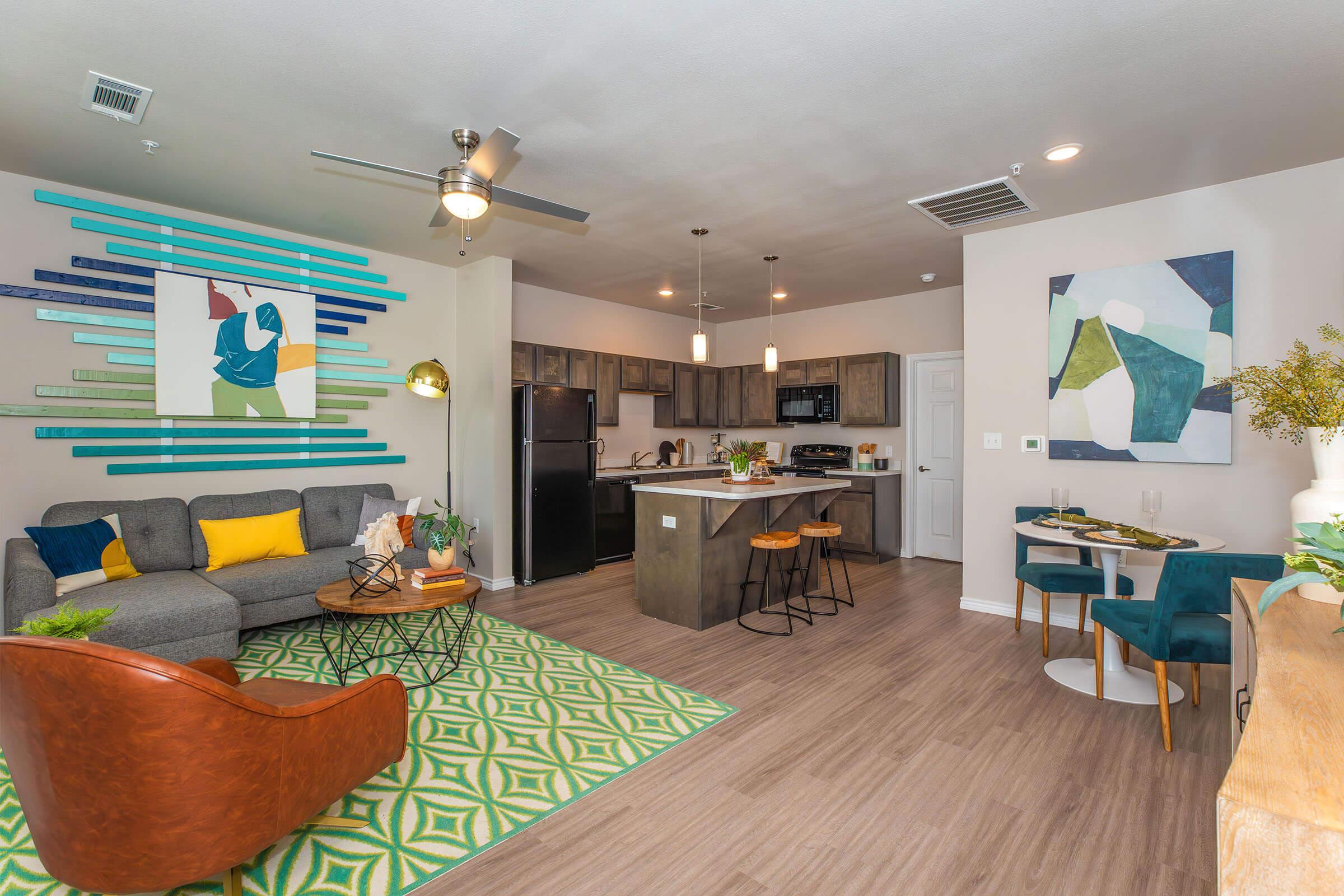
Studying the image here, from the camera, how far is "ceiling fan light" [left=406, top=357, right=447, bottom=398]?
15.7ft

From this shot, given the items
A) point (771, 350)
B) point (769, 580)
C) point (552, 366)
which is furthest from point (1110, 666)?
point (552, 366)

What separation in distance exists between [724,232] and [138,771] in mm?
4150

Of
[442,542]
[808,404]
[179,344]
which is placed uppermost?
[179,344]

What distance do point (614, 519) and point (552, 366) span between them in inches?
63.8

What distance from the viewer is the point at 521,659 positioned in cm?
359

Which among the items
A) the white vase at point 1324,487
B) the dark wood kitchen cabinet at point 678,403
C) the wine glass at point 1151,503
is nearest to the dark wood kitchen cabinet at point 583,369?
the dark wood kitchen cabinet at point 678,403

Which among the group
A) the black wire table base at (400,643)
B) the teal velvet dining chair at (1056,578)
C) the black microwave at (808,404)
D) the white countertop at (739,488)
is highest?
the black microwave at (808,404)

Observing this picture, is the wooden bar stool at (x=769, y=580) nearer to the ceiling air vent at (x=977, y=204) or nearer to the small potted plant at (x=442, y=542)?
the small potted plant at (x=442, y=542)

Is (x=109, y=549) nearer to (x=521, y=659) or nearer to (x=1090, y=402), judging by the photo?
(x=521, y=659)

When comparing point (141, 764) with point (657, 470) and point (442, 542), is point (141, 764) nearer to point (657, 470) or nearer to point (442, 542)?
point (442, 542)

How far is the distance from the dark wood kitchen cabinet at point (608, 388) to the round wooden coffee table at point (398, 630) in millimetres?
2647

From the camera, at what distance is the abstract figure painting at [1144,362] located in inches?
143

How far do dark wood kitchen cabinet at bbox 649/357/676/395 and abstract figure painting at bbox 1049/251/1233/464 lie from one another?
155 inches

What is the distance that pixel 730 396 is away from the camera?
7762 mm
